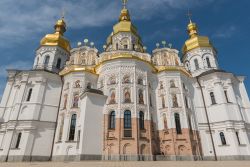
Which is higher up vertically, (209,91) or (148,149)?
(209,91)

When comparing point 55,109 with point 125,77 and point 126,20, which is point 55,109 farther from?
point 126,20

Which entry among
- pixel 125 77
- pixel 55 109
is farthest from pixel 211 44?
pixel 55 109

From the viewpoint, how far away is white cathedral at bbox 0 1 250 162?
2172cm

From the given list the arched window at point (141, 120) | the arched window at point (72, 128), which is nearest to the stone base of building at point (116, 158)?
the arched window at point (72, 128)

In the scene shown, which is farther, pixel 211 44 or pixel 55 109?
pixel 211 44

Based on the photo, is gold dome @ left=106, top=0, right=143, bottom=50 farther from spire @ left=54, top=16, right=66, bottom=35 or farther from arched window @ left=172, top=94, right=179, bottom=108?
arched window @ left=172, top=94, right=179, bottom=108

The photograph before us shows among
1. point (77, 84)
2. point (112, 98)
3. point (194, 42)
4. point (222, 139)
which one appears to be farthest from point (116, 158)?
point (194, 42)

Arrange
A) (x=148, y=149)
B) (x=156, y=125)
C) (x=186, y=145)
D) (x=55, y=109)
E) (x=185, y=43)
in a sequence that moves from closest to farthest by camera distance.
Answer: (x=148, y=149)
(x=186, y=145)
(x=156, y=125)
(x=55, y=109)
(x=185, y=43)

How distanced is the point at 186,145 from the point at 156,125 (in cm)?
437

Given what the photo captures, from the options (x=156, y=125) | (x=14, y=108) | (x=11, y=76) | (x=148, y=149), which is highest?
(x=11, y=76)

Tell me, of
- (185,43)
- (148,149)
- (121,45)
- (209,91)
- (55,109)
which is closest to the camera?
(148,149)

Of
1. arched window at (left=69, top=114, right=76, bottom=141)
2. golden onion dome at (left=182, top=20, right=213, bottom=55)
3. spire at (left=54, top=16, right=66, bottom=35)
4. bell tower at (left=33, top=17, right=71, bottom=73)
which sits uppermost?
spire at (left=54, top=16, right=66, bottom=35)

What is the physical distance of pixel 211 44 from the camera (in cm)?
3491

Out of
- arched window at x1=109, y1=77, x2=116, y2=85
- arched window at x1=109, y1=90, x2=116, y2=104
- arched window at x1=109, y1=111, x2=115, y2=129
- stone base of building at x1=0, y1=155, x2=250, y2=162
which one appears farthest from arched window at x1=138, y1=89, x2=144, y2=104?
stone base of building at x1=0, y1=155, x2=250, y2=162
